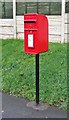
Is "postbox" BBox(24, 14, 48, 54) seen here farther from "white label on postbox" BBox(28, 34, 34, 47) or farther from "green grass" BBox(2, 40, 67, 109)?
"green grass" BBox(2, 40, 67, 109)

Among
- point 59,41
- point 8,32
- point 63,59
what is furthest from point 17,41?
point 63,59

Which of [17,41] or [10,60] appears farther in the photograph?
[17,41]

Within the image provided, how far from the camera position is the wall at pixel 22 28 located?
853cm

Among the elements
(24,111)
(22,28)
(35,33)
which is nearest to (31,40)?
(35,33)

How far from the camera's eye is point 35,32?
4.34 m

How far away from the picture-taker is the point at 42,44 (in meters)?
4.50

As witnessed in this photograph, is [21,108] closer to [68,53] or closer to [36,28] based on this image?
[36,28]

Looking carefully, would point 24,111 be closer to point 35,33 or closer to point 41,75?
point 35,33

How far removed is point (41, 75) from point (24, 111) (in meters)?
1.44

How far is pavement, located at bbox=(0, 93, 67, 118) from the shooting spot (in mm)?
4249

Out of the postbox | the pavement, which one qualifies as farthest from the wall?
the pavement

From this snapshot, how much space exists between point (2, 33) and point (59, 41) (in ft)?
7.30

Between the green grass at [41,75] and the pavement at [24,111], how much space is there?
215mm

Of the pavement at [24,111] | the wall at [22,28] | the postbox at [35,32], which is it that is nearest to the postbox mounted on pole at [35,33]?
the postbox at [35,32]
